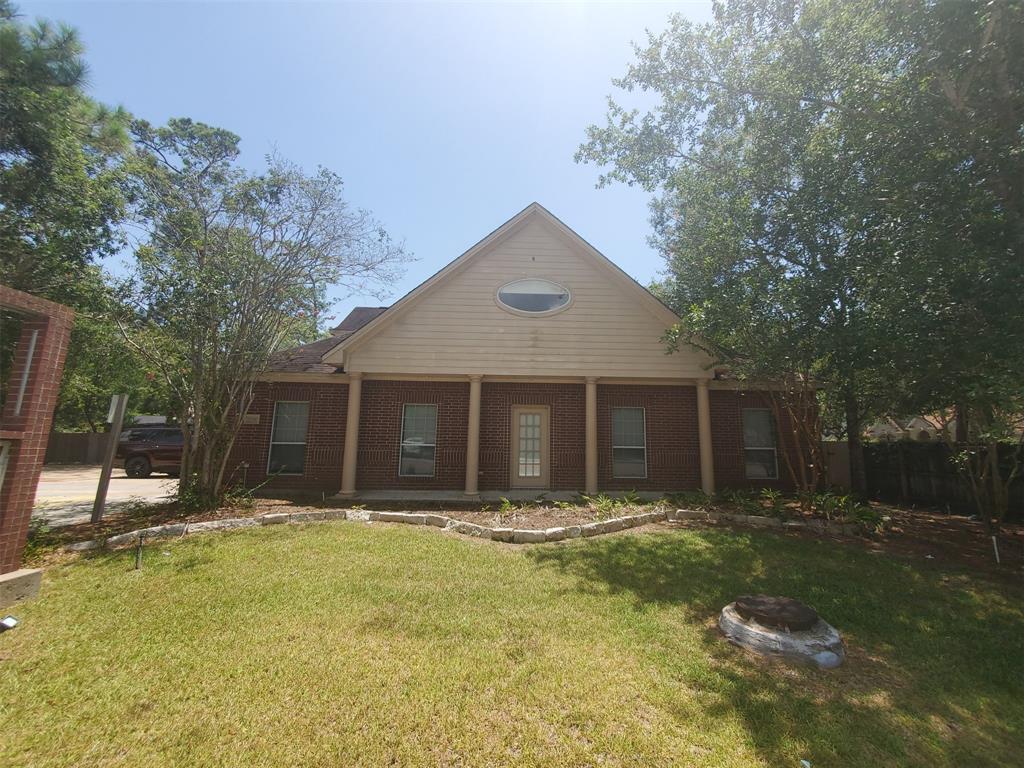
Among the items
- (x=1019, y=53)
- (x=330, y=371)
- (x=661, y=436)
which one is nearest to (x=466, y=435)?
(x=330, y=371)

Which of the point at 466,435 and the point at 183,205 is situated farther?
the point at 466,435

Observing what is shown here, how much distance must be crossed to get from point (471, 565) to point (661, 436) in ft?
23.2

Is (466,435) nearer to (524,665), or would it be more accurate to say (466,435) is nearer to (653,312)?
(653,312)

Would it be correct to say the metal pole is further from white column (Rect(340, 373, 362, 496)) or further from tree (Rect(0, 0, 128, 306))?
white column (Rect(340, 373, 362, 496))

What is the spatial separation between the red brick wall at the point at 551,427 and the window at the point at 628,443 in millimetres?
838

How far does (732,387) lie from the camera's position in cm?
1116

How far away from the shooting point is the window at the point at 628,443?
11242 mm

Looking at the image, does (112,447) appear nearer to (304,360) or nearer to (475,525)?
(304,360)

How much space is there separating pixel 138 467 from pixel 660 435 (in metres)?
18.9

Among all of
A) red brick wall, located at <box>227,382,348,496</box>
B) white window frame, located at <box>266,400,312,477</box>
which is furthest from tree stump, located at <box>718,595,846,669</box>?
white window frame, located at <box>266,400,312,477</box>

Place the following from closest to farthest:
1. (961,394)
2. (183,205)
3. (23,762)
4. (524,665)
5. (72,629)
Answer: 1. (23,762)
2. (524,665)
3. (72,629)
4. (961,394)
5. (183,205)

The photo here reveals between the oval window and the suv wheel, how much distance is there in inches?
617

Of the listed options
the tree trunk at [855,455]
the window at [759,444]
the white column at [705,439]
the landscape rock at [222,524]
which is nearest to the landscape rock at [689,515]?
the white column at [705,439]

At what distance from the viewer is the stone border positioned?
22.2 ft
